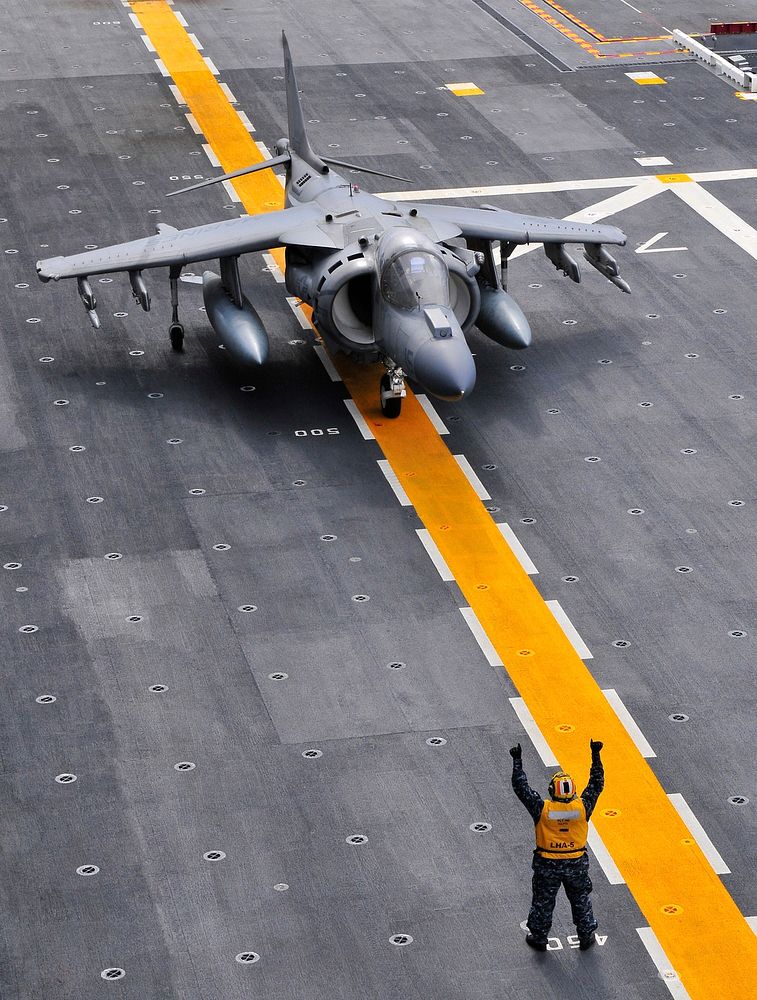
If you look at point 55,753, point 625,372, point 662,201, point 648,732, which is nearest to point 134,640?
point 55,753

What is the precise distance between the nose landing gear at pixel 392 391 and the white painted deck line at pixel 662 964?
13108 mm

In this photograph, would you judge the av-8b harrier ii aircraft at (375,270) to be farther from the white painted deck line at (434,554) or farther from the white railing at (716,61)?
the white railing at (716,61)

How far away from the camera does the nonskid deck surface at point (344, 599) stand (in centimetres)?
1906

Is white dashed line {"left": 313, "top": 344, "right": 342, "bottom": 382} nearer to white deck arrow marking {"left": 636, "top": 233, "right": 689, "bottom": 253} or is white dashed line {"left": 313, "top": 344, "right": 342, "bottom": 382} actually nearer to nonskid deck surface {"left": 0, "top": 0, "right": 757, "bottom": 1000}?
nonskid deck surface {"left": 0, "top": 0, "right": 757, "bottom": 1000}

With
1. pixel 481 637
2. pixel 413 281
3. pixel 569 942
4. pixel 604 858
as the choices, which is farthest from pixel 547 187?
pixel 569 942

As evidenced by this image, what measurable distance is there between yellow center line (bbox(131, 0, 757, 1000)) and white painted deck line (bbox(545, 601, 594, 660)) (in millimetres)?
98

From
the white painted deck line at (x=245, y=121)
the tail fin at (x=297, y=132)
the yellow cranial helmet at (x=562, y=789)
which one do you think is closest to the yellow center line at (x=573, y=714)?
the yellow cranial helmet at (x=562, y=789)

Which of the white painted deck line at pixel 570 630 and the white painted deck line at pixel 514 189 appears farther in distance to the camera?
the white painted deck line at pixel 514 189

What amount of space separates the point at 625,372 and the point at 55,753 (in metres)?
14.7

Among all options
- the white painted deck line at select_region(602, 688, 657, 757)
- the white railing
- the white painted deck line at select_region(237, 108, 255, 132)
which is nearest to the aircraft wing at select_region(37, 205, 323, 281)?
the white painted deck line at select_region(602, 688, 657, 757)

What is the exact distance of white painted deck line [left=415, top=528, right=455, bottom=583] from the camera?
25.8m

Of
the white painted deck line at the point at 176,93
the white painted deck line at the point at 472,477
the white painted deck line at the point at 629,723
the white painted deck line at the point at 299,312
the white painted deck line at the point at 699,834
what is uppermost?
the white painted deck line at the point at 699,834

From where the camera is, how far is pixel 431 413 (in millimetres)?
30516

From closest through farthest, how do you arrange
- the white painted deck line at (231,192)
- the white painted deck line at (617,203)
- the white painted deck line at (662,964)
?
1. the white painted deck line at (662,964)
2. the white painted deck line at (617,203)
3. the white painted deck line at (231,192)
